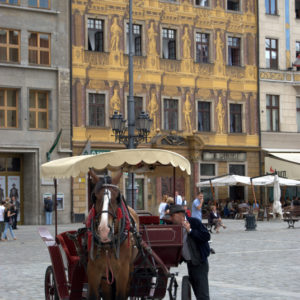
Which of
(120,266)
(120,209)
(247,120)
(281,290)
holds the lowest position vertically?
(281,290)

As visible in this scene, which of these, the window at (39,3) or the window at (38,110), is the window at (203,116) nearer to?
the window at (38,110)

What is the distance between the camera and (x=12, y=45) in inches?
1491

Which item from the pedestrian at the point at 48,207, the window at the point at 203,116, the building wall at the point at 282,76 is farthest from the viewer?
the building wall at the point at 282,76

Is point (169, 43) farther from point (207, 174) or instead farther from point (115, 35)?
point (207, 174)

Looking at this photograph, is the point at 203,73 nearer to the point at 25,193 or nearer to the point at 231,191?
the point at 231,191

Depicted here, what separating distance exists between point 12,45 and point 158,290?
2972 centimetres

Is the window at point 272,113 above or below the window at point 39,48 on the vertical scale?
below

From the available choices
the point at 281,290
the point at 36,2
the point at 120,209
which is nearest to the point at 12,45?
the point at 36,2

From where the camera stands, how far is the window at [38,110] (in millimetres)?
38438

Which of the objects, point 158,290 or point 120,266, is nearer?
point 120,266

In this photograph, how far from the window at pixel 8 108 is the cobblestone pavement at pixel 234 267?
986cm

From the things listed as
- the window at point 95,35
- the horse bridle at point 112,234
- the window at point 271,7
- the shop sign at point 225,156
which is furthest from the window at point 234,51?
the horse bridle at point 112,234

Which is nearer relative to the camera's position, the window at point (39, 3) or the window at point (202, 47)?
the window at point (39, 3)

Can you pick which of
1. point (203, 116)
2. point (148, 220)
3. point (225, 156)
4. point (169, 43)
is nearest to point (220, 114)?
point (203, 116)
